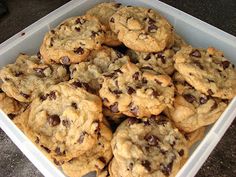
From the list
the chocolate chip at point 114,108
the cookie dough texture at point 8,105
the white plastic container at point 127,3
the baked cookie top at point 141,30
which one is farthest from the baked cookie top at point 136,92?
the cookie dough texture at point 8,105

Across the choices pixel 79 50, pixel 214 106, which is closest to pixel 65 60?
pixel 79 50

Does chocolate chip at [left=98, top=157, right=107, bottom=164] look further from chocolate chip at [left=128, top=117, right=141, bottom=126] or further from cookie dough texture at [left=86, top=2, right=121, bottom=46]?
cookie dough texture at [left=86, top=2, right=121, bottom=46]

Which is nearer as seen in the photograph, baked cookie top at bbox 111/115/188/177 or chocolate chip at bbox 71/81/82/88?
baked cookie top at bbox 111/115/188/177

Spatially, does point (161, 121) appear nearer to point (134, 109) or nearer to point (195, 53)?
point (134, 109)

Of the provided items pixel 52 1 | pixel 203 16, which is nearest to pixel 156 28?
pixel 203 16

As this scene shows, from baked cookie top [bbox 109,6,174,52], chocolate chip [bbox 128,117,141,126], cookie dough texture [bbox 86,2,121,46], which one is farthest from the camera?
cookie dough texture [bbox 86,2,121,46]

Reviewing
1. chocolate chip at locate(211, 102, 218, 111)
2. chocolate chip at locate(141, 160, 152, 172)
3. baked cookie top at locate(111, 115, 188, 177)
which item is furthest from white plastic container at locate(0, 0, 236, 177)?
chocolate chip at locate(141, 160, 152, 172)
